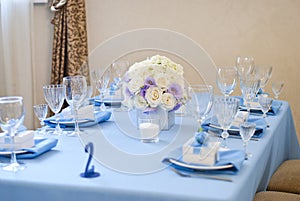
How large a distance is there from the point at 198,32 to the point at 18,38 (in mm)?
1487

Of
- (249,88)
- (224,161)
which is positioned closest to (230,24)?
(249,88)

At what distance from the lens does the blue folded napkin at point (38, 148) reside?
147 cm

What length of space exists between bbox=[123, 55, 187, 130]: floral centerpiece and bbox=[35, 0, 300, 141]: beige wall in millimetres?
1911

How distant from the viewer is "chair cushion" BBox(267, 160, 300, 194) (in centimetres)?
198

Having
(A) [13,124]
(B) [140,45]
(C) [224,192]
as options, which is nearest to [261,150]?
(C) [224,192]

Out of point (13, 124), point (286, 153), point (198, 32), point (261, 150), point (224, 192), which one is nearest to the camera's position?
point (224, 192)

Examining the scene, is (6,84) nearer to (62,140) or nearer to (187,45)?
(187,45)

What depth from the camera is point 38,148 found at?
1491 mm

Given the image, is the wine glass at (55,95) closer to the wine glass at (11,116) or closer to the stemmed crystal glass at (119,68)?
the wine glass at (11,116)

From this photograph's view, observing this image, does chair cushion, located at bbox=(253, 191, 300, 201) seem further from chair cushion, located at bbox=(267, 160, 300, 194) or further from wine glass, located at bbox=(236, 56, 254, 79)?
wine glass, located at bbox=(236, 56, 254, 79)

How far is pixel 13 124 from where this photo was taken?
137 cm

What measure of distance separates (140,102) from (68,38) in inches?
85.3

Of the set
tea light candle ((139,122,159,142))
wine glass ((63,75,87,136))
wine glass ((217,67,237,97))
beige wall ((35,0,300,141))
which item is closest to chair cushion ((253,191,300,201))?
tea light candle ((139,122,159,142))

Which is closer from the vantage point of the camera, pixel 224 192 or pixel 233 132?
pixel 224 192
